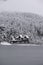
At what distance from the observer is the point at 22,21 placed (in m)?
36.8

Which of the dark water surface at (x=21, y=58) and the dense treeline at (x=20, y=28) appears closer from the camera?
the dark water surface at (x=21, y=58)

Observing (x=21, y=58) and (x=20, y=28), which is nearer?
(x=21, y=58)

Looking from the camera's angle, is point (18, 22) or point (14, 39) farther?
point (18, 22)

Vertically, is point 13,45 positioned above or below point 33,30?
below

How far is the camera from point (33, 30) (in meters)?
31.6

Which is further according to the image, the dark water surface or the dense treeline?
the dense treeline

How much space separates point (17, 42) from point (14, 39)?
4.89 feet

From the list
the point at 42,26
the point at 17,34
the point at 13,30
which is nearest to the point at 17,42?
the point at 17,34

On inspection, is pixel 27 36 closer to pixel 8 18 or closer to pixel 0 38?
pixel 0 38

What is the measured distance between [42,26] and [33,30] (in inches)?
122

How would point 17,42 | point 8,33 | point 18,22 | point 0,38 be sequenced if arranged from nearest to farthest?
point 17,42 < point 0,38 < point 8,33 < point 18,22

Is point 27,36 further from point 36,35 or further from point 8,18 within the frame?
point 8,18

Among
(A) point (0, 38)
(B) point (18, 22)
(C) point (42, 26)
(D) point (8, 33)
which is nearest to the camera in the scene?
(A) point (0, 38)

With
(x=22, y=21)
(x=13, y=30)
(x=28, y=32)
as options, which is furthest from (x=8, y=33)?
(x=22, y=21)
